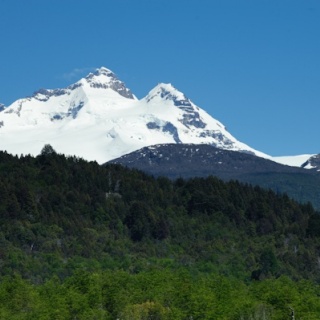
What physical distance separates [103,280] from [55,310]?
23.6m

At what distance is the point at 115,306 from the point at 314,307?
86.4 feet

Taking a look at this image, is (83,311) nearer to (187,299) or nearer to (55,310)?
(55,310)

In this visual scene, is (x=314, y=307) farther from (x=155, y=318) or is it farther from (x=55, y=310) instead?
(x=55, y=310)

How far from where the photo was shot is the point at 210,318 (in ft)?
458

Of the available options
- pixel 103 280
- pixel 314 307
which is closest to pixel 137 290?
pixel 103 280

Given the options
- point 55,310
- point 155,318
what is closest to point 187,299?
point 155,318

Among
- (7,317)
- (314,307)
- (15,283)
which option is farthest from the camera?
(15,283)

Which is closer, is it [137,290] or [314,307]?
[314,307]

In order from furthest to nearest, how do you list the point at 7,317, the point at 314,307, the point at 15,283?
the point at 15,283 → the point at 314,307 → the point at 7,317

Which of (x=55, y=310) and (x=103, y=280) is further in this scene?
(x=103, y=280)

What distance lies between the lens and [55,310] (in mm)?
136875

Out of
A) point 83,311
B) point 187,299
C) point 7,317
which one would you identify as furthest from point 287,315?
point 7,317

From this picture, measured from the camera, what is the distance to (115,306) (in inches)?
5861

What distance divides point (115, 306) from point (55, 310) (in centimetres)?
1387
